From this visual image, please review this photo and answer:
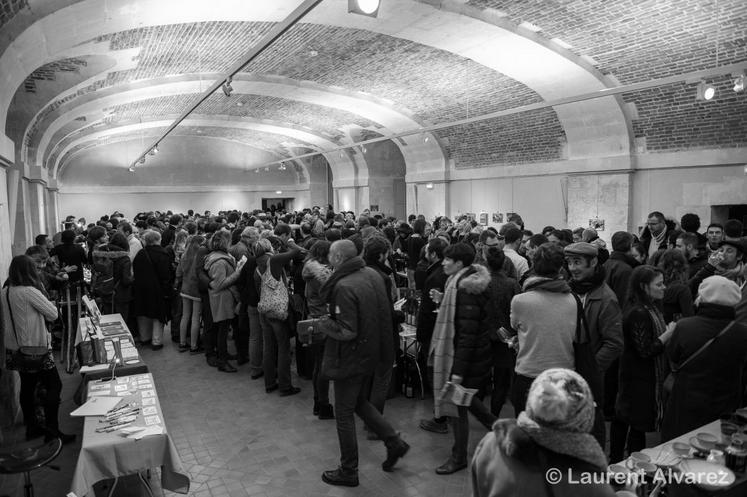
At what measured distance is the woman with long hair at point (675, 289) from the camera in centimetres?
438

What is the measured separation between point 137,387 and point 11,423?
2.05 m

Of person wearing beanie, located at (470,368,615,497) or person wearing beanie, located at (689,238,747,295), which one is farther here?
person wearing beanie, located at (689,238,747,295)

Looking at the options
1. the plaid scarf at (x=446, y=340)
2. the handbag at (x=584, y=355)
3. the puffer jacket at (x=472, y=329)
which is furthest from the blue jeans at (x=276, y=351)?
the handbag at (x=584, y=355)

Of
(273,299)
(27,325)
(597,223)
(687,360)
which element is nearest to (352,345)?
(273,299)

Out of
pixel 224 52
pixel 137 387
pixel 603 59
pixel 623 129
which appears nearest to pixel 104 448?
pixel 137 387

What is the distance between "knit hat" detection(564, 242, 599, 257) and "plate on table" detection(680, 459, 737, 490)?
1.42m

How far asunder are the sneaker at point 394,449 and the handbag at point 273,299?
2008 mm

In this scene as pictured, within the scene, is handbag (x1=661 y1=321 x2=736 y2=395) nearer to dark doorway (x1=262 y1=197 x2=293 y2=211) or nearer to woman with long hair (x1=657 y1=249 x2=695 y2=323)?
woman with long hair (x1=657 y1=249 x2=695 y2=323)

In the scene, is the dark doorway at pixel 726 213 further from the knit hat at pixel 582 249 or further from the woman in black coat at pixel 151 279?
the woman in black coat at pixel 151 279

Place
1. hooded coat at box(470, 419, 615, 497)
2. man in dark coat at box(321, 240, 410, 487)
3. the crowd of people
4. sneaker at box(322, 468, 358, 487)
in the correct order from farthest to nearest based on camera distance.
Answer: sneaker at box(322, 468, 358, 487), man in dark coat at box(321, 240, 410, 487), the crowd of people, hooded coat at box(470, 419, 615, 497)

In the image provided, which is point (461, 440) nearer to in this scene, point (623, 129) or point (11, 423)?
point (11, 423)

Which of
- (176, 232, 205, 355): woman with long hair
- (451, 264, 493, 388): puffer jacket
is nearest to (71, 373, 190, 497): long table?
(451, 264, 493, 388): puffer jacket

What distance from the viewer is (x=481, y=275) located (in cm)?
378

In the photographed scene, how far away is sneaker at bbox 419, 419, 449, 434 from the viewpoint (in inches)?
186
